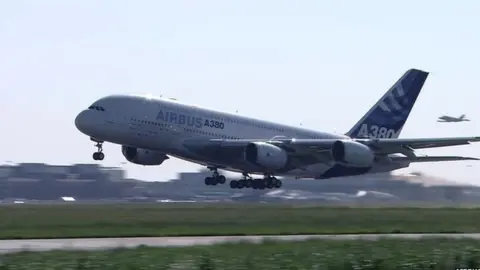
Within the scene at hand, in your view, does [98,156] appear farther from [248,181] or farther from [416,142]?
[416,142]

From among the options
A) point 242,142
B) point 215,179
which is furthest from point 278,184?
point 242,142

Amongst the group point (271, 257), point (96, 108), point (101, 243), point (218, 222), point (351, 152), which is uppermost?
point (96, 108)

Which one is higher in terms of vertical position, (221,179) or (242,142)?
(242,142)

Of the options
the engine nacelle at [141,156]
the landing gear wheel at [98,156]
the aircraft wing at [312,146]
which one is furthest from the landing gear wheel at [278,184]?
the landing gear wheel at [98,156]

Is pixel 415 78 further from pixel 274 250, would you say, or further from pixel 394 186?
pixel 274 250

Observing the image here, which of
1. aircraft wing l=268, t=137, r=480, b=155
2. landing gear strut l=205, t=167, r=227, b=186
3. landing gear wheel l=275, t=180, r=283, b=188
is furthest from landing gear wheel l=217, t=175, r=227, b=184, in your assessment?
aircraft wing l=268, t=137, r=480, b=155

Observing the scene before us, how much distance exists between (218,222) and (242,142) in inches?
537

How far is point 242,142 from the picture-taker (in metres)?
54.6

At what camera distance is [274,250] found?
1006 inches

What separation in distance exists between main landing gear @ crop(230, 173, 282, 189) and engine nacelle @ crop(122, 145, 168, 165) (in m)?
4.73

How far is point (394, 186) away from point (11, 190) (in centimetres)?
4980

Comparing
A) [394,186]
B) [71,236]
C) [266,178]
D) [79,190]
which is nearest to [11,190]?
[79,190]

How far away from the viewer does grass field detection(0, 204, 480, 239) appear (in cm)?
3672

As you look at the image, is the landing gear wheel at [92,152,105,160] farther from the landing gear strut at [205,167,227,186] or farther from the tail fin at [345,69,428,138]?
the tail fin at [345,69,428,138]
